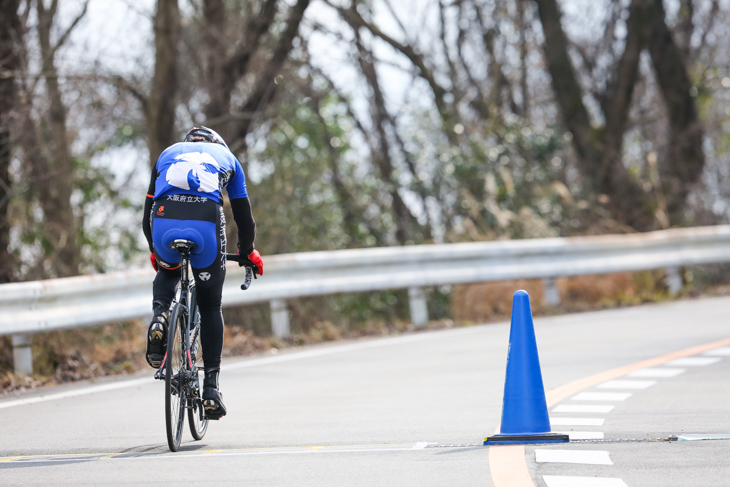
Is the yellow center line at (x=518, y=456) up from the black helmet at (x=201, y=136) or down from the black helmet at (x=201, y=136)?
down

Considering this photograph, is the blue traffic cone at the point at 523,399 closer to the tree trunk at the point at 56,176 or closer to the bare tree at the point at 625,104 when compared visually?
the tree trunk at the point at 56,176

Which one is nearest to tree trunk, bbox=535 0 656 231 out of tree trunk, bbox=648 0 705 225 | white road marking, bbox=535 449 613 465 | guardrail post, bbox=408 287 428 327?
tree trunk, bbox=648 0 705 225

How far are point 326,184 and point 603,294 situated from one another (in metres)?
6.95

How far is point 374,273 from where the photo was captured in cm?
1445

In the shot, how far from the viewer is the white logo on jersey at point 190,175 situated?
22.1 ft

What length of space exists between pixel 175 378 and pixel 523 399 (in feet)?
6.22

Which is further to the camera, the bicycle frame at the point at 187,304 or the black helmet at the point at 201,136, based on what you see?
the black helmet at the point at 201,136

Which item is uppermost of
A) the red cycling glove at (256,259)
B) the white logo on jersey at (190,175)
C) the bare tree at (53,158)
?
the bare tree at (53,158)

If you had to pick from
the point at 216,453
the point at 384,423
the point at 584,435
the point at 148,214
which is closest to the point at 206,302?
the point at 148,214

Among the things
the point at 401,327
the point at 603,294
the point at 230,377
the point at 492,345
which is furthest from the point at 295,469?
the point at 603,294

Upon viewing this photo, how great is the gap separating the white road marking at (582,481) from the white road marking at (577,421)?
1.66 m

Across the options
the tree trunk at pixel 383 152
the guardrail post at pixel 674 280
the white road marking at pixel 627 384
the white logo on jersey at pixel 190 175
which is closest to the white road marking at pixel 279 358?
the white logo on jersey at pixel 190 175

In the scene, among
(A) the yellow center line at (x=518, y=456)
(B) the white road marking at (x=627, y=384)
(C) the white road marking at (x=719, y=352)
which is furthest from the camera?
(C) the white road marking at (x=719, y=352)

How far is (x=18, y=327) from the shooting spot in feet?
33.5
